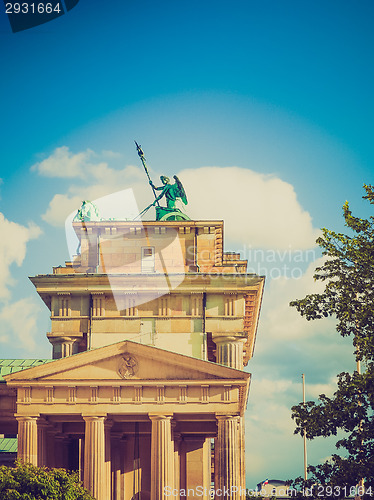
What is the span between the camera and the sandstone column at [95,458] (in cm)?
6209

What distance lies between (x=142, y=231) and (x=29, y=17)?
3079 centimetres

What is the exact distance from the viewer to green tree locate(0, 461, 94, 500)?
5266 centimetres

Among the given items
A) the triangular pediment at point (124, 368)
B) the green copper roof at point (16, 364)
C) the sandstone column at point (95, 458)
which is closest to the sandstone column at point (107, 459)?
the sandstone column at point (95, 458)

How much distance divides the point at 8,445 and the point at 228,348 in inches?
1672

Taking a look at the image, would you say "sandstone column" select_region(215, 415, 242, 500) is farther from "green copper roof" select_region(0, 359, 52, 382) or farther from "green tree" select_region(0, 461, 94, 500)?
"green copper roof" select_region(0, 359, 52, 382)

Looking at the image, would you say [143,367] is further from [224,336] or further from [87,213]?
[87,213]

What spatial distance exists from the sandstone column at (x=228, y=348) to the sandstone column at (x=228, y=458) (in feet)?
49.9

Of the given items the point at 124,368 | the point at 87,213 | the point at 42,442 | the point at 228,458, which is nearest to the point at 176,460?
the point at 228,458

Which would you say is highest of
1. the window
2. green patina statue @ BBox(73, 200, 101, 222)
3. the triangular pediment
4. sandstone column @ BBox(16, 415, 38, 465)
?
green patina statue @ BBox(73, 200, 101, 222)

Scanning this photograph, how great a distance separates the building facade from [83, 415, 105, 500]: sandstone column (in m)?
0.07

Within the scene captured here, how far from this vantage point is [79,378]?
209 ft

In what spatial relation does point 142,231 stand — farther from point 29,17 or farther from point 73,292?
point 29,17

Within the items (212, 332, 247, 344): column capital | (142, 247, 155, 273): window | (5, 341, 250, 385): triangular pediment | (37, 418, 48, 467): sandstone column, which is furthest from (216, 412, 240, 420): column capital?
(142, 247, 155, 273): window

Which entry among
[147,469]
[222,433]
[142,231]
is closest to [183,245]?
[142,231]
